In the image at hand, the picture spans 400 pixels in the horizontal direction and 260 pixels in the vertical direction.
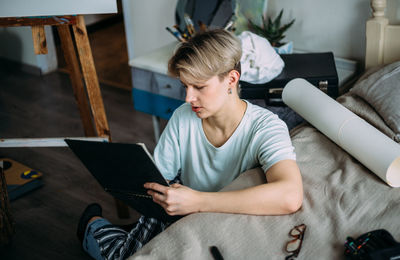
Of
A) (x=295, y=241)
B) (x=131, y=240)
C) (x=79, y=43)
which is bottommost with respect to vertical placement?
(x=131, y=240)

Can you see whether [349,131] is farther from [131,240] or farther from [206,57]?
[131,240]

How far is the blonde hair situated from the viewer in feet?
4.00

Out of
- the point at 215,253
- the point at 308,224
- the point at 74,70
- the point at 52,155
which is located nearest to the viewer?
the point at 215,253

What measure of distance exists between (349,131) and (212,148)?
435mm

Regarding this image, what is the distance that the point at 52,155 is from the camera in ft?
8.68

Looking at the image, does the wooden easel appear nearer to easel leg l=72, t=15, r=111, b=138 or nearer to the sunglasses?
easel leg l=72, t=15, r=111, b=138

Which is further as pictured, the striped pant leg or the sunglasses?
the striped pant leg

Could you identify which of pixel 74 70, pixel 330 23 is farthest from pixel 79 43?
pixel 330 23

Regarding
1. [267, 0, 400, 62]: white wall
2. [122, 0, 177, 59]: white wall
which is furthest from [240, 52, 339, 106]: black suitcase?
[122, 0, 177, 59]: white wall

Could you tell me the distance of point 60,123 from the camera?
2969mm

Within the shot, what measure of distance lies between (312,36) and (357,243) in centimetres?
157

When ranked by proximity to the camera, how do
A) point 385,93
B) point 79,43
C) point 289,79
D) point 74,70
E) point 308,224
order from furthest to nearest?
point 74,70 < point 289,79 < point 79,43 < point 385,93 < point 308,224

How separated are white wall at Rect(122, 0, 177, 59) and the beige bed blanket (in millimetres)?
1952

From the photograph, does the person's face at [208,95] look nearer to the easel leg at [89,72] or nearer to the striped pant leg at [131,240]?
the striped pant leg at [131,240]
